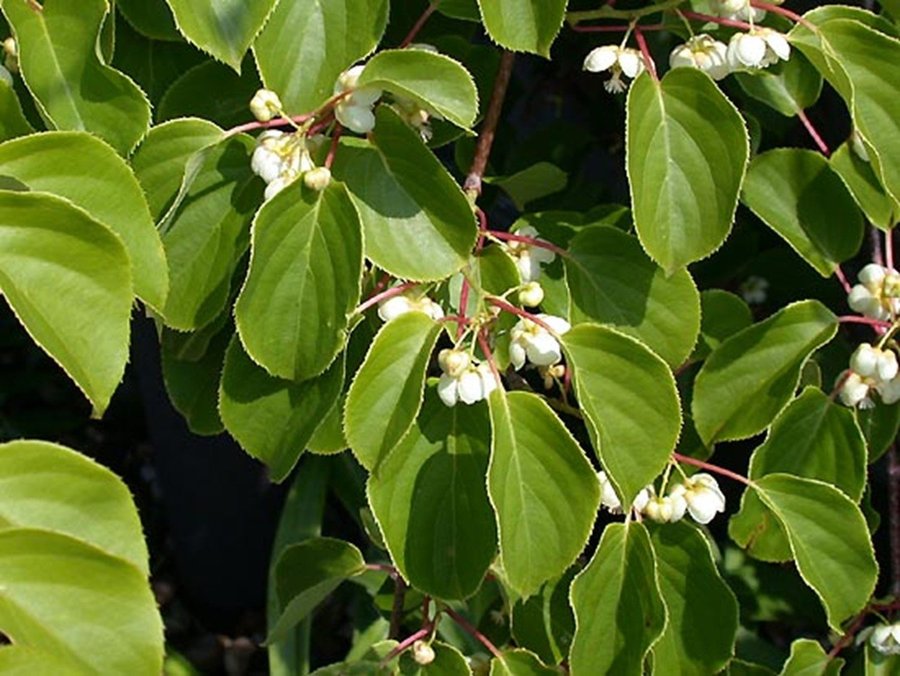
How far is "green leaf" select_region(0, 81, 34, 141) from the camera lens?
2.94ft

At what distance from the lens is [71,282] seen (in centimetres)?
76

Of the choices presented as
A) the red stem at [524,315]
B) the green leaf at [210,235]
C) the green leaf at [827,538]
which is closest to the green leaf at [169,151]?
the green leaf at [210,235]

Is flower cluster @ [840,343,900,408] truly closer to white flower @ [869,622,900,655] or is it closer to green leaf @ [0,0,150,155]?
white flower @ [869,622,900,655]

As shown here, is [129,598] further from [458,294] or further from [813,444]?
[813,444]

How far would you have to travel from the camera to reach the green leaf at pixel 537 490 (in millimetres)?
956

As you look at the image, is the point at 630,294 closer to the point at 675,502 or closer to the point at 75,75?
the point at 675,502

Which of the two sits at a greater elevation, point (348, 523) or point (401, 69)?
point (401, 69)

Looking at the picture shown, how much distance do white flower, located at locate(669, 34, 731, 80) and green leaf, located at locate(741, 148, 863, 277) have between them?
0.12m

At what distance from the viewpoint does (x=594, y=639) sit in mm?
1071

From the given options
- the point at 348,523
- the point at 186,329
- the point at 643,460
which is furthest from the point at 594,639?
the point at 348,523

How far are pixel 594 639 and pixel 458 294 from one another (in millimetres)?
303

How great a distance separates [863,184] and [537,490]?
16.2 inches

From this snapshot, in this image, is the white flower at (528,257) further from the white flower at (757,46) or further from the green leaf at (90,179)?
the green leaf at (90,179)

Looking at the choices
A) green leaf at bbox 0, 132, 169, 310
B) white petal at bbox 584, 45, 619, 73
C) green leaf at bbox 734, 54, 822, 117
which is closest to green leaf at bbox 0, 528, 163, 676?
green leaf at bbox 0, 132, 169, 310
